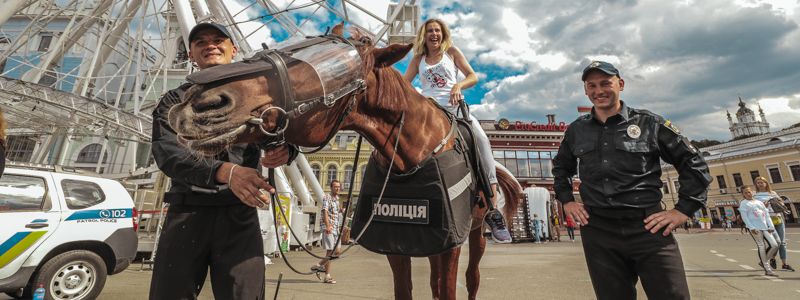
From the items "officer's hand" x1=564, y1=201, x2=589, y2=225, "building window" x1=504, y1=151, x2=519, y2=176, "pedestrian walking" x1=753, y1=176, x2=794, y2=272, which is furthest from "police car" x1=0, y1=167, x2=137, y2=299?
"building window" x1=504, y1=151, x2=519, y2=176

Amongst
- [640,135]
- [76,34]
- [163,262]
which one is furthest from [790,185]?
[76,34]

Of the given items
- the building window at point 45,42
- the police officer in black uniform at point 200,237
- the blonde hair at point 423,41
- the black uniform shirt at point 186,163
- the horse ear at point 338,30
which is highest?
the building window at point 45,42

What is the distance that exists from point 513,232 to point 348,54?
17.7 meters

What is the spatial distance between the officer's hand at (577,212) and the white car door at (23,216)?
5917 millimetres

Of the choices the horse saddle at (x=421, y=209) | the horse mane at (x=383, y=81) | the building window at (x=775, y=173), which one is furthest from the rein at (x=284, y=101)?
the building window at (x=775, y=173)

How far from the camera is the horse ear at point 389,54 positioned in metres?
1.68

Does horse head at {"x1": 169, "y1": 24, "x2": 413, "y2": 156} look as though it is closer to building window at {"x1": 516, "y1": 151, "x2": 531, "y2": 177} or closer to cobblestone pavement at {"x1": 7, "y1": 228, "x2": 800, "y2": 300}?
cobblestone pavement at {"x1": 7, "y1": 228, "x2": 800, "y2": 300}

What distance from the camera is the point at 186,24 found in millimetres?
10266

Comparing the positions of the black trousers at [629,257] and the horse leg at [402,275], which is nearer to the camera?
the black trousers at [629,257]

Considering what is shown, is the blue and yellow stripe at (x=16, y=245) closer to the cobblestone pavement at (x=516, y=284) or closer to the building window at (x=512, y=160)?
the cobblestone pavement at (x=516, y=284)

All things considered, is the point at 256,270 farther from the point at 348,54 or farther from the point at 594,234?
the point at 594,234

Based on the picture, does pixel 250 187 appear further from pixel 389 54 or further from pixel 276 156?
pixel 389 54

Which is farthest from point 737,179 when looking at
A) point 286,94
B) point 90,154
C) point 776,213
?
point 90,154

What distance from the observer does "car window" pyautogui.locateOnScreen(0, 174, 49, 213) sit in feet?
14.4
